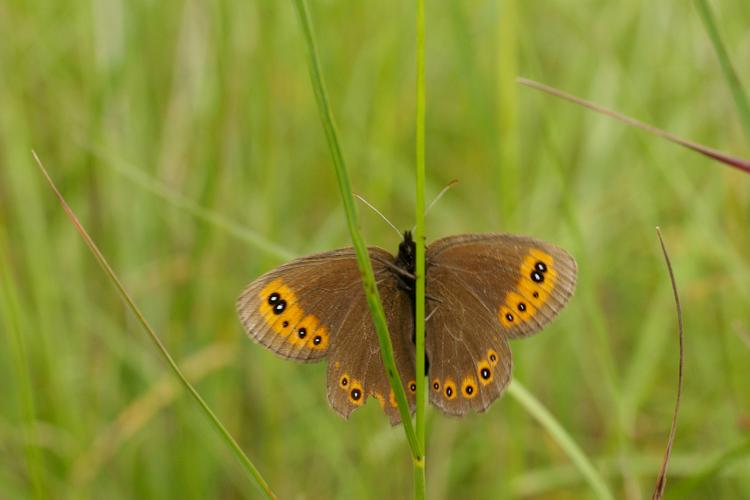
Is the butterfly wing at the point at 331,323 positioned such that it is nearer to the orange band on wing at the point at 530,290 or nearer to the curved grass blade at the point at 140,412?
the orange band on wing at the point at 530,290

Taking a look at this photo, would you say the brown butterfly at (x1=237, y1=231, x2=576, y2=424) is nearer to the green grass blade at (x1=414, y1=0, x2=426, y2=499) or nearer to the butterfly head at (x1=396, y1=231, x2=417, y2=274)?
the butterfly head at (x1=396, y1=231, x2=417, y2=274)

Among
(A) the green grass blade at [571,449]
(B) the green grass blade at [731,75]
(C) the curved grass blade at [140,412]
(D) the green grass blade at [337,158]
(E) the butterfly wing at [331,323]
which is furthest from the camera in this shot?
(C) the curved grass blade at [140,412]

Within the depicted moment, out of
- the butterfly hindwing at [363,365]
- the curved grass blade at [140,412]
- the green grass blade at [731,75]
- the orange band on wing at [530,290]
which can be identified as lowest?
the curved grass blade at [140,412]

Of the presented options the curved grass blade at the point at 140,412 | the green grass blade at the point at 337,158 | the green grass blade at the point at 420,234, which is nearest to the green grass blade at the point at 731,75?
the green grass blade at the point at 420,234

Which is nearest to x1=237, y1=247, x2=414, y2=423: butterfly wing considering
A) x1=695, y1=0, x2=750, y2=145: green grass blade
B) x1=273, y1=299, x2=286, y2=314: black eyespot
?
x1=273, y1=299, x2=286, y2=314: black eyespot

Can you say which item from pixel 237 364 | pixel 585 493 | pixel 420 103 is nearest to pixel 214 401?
pixel 237 364

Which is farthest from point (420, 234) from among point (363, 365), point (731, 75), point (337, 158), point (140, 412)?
point (140, 412)

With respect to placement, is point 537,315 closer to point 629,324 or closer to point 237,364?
point 237,364
